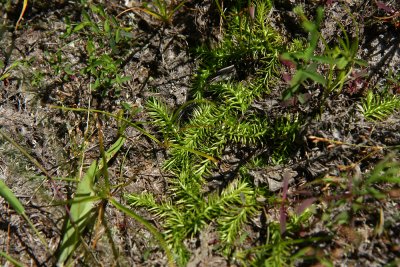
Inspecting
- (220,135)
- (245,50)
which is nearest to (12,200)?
(220,135)

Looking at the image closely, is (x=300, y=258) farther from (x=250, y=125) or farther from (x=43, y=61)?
(x=43, y=61)

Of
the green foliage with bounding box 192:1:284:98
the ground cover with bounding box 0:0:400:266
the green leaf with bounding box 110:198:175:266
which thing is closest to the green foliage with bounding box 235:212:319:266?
the ground cover with bounding box 0:0:400:266

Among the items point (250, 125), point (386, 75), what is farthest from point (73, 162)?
point (386, 75)

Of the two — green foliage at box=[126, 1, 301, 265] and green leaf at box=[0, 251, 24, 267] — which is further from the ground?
green foliage at box=[126, 1, 301, 265]

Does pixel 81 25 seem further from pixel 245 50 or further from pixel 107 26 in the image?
pixel 245 50

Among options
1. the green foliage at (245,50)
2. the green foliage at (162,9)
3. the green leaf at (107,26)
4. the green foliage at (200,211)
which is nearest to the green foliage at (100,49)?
the green leaf at (107,26)

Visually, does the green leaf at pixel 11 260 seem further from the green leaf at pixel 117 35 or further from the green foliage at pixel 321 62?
the green foliage at pixel 321 62

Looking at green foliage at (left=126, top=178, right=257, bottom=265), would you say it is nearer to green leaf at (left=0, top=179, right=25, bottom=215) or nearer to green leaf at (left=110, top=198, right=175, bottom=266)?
green leaf at (left=110, top=198, right=175, bottom=266)
